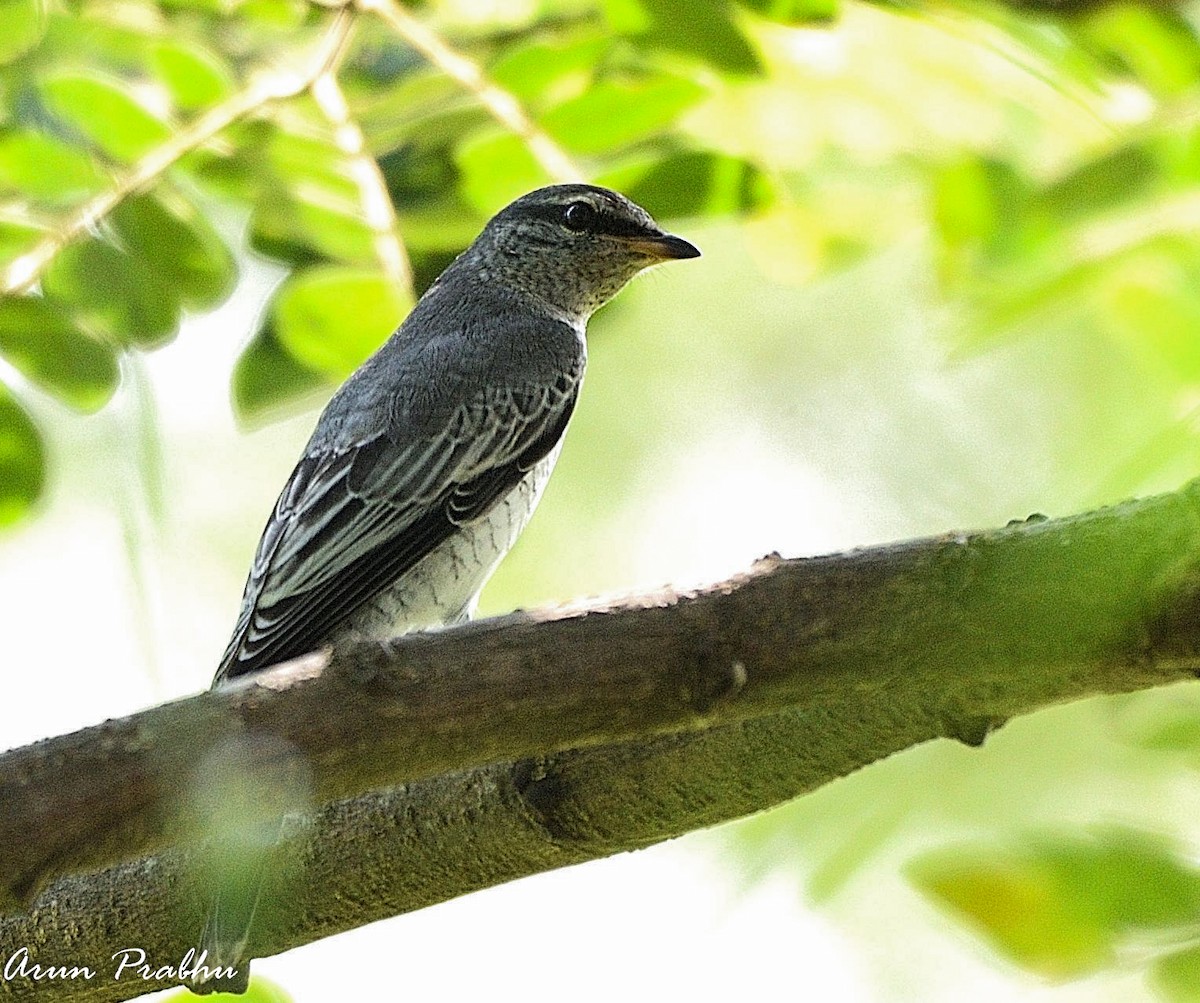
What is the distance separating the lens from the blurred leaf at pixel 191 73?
369cm

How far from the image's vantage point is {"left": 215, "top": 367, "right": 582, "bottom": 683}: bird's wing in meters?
4.07

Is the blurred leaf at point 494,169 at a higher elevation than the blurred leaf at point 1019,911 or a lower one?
higher

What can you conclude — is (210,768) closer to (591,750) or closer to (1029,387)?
(591,750)

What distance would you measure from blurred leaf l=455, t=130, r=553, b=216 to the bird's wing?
880mm

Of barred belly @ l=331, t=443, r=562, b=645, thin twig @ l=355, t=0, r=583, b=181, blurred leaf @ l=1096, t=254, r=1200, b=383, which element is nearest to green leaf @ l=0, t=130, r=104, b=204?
thin twig @ l=355, t=0, r=583, b=181

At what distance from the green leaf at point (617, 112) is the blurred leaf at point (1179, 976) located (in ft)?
8.01

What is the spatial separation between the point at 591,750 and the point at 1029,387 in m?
1.20

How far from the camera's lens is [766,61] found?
139 inches

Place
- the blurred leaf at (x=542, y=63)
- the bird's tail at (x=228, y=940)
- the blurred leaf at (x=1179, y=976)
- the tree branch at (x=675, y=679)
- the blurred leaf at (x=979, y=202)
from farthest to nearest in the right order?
the blurred leaf at (x=542, y=63)
the blurred leaf at (x=979, y=202)
the bird's tail at (x=228, y=940)
the tree branch at (x=675, y=679)
the blurred leaf at (x=1179, y=976)

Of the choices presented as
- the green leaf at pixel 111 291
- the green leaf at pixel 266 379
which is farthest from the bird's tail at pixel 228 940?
the green leaf at pixel 266 379

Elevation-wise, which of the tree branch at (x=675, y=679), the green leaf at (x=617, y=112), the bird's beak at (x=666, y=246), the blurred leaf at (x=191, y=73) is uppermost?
the bird's beak at (x=666, y=246)

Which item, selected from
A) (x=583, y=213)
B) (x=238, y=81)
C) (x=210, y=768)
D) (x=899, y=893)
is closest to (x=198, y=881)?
(x=210, y=768)

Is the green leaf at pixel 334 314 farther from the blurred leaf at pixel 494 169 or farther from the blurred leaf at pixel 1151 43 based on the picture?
the blurred leaf at pixel 1151 43

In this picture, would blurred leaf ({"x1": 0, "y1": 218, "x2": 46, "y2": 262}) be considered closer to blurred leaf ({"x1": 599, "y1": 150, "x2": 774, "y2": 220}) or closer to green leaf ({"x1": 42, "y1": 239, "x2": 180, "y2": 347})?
green leaf ({"x1": 42, "y1": 239, "x2": 180, "y2": 347})
